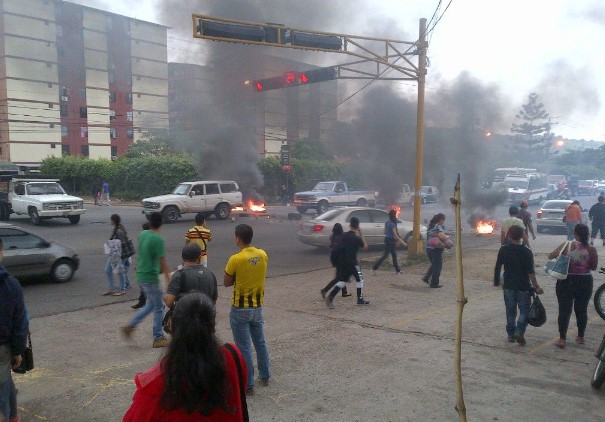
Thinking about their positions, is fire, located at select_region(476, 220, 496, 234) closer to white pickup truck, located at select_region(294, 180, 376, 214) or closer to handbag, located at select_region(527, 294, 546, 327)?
white pickup truck, located at select_region(294, 180, 376, 214)

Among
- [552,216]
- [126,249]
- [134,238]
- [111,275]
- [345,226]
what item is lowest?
[134,238]

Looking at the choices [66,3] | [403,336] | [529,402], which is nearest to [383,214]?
[403,336]

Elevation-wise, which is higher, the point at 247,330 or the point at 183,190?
the point at 183,190

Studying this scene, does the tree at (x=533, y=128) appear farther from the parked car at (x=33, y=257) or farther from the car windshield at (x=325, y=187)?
the parked car at (x=33, y=257)

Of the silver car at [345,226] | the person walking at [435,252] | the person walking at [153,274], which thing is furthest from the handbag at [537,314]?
the silver car at [345,226]

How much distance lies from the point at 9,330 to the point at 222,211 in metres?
21.2

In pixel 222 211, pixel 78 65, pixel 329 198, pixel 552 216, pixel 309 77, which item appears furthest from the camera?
pixel 329 198

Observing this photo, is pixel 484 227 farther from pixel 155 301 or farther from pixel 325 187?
pixel 155 301

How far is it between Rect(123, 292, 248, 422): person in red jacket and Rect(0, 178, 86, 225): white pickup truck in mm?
21216

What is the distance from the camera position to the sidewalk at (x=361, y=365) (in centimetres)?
450

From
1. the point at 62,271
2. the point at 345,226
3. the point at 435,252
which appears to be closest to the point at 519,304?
the point at 435,252

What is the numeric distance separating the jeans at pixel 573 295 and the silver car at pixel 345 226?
28.7ft

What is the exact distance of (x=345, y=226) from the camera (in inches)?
580

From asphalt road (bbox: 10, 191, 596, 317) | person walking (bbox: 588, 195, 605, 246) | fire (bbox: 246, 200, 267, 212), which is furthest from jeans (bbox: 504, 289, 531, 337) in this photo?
fire (bbox: 246, 200, 267, 212)
